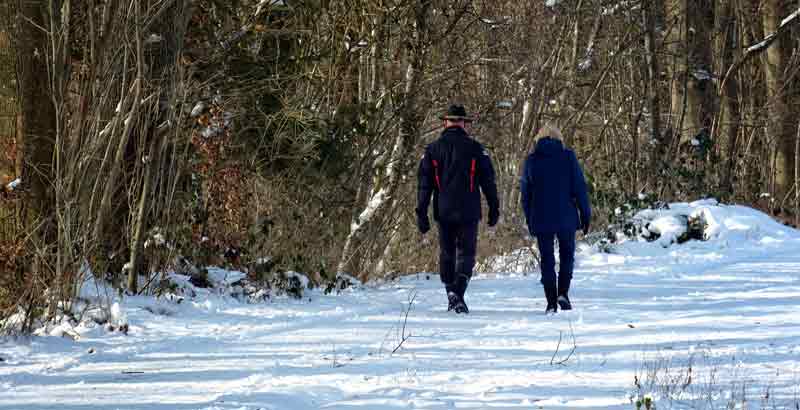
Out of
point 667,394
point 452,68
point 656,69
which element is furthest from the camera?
point 656,69

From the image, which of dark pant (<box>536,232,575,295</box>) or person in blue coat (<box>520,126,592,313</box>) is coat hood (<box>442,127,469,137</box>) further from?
dark pant (<box>536,232,575,295</box>)

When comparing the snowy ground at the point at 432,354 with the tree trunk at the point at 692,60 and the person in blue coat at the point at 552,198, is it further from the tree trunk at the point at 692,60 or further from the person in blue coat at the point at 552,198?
the tree trunk at the point at 692,60

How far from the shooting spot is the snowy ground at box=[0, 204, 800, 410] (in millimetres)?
6156

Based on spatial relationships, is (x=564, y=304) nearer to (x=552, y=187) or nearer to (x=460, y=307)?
(x=460, y=307)

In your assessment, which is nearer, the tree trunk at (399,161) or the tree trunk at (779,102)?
the tree trunk at (399,161)

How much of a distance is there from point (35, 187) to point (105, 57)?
153 centimetres

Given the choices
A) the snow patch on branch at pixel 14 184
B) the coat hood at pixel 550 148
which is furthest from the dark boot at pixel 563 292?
the snow patch on branch at pixel 14 184

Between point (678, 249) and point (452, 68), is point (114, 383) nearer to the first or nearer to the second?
point (452, 68)

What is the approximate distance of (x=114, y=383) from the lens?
6660 mm

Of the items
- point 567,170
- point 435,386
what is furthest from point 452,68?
point 435,386

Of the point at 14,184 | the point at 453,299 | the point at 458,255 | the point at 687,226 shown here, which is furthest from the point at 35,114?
the point at 687,226

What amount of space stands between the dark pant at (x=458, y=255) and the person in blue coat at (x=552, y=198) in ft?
1.87

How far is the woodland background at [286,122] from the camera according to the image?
30.0 ft

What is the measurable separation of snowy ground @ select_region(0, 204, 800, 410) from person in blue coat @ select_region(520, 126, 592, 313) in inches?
18.2
